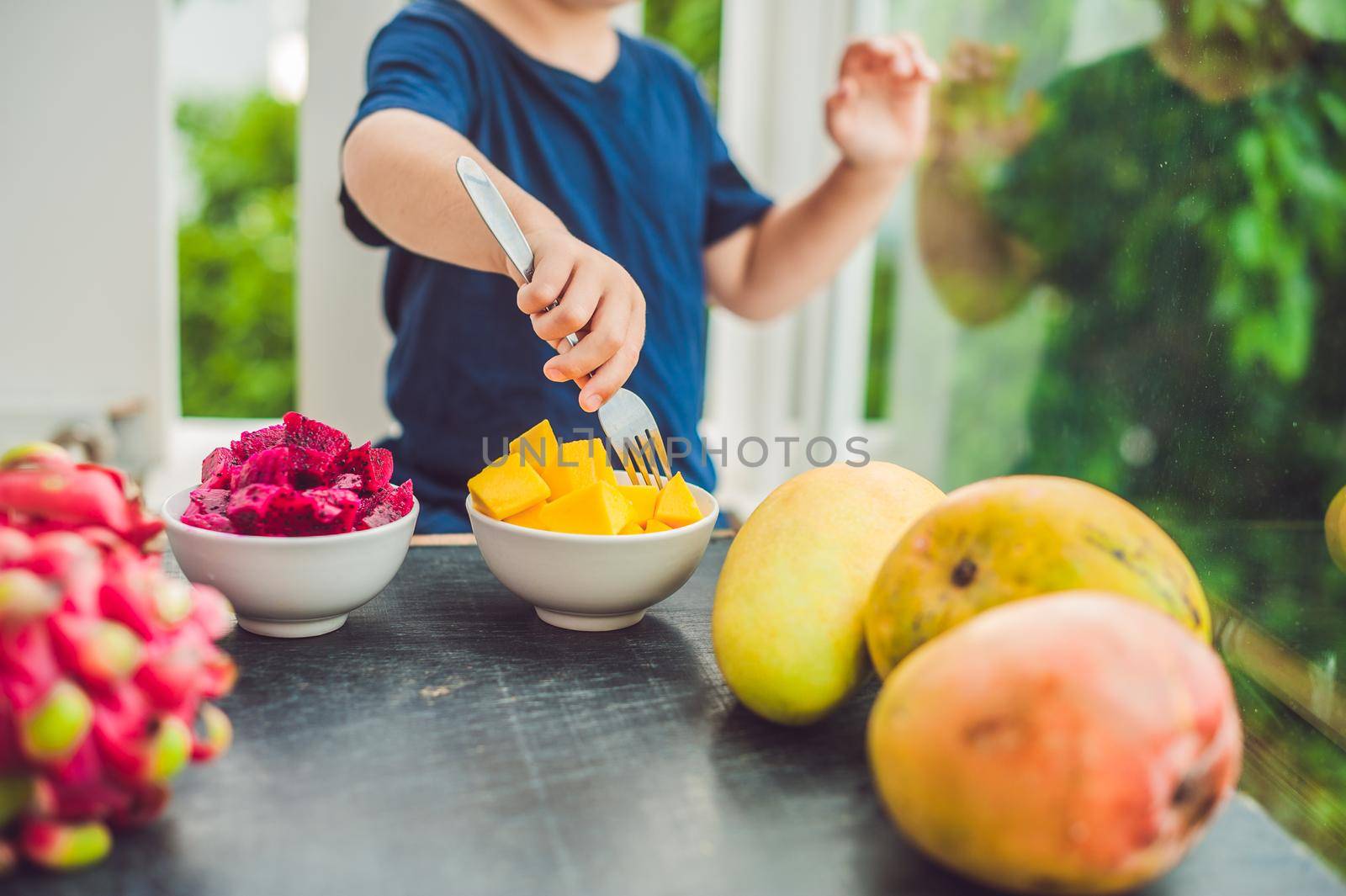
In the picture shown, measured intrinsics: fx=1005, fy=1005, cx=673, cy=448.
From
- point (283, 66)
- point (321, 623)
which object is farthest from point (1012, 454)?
point (283, 66)

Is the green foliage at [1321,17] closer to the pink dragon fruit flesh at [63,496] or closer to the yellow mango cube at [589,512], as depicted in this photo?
the yellow mango cube at [589,512]

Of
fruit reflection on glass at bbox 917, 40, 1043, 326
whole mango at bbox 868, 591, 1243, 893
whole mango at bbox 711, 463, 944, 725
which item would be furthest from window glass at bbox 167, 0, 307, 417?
whole mango at bbox 868, 591, 1243, 893

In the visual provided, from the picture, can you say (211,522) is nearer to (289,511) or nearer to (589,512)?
(289,511)

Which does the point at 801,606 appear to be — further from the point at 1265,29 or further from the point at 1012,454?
the point at 1012,454

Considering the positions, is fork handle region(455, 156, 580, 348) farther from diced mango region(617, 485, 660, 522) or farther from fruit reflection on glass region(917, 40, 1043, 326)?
fruit reflection on glass region(917, 40, 1043, 326)

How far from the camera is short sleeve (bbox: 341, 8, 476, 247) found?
1093mm

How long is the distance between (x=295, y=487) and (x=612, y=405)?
27 centimetres

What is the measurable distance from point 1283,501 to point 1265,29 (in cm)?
52

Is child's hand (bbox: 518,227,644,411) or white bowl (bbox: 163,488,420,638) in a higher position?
child's hand (bbox: 518,227,644,411)

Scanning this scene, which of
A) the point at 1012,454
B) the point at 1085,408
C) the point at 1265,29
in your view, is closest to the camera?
A: the point at 1265,29

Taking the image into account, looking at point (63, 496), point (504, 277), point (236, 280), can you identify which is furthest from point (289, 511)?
point (236, 280)

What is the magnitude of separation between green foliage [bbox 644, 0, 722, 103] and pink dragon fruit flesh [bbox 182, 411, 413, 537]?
204 cm

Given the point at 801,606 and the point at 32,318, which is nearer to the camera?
the point at 801,606

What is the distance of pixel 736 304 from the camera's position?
1.65 metres
